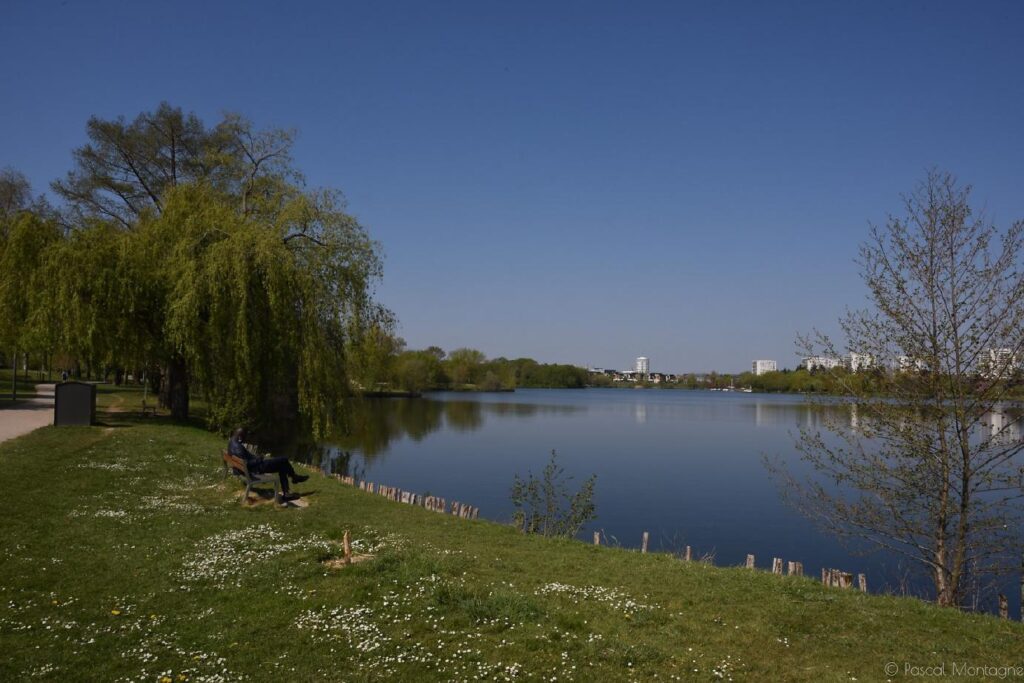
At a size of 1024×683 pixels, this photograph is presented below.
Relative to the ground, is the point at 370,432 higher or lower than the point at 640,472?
higher

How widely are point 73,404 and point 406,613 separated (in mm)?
20623

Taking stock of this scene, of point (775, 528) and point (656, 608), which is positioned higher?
point (656, 608)

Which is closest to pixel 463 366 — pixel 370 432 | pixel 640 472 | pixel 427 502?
pixel 370 432

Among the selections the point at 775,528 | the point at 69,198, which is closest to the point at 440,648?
the point at 775,528

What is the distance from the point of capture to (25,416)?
27.1 m

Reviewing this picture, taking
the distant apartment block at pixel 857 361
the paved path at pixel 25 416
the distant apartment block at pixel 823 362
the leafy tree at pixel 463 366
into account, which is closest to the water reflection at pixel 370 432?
the paved path at pixel 25 416

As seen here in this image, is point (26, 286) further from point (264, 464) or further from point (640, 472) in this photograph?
point (640, 472)

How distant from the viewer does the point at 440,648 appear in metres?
7.32

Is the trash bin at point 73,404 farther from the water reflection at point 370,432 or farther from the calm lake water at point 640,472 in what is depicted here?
the calm lake water at point 640,472

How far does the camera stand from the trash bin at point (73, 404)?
77.8ft

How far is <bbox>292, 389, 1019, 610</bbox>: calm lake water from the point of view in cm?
2069

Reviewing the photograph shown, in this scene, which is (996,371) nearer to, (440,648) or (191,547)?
(440,648)

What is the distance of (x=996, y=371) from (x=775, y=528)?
1221 centimetres

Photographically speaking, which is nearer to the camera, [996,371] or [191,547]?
[191,547]
